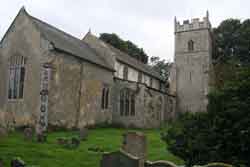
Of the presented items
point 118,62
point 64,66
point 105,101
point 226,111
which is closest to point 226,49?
point 118,62

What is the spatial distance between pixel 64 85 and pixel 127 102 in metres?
8.91

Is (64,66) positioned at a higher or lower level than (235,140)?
higher

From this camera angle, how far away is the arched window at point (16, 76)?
2617 centimetres

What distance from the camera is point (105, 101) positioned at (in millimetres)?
32156

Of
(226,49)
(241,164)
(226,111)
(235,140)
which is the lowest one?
(241,164)

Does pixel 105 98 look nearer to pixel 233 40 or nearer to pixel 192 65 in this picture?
pixel 192 65

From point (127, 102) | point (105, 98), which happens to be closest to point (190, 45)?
point (127, 102)

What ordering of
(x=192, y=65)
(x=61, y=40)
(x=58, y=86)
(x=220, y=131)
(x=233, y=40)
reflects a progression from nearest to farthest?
1. (x=220, y=131)
2. (x=58, y=86)
3. (x=61, y=40)
4. (x=192, y=65)
5. (x=233, y=40)

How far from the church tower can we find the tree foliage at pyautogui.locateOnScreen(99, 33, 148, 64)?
454 inches

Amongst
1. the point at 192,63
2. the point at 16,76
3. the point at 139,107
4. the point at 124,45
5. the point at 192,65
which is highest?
the point at 124,45

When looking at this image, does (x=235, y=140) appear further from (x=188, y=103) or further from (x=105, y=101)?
(x=188, y=103)

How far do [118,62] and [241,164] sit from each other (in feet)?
85.9

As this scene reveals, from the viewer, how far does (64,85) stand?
26.2 m

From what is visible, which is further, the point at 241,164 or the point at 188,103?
the point at 188,103
